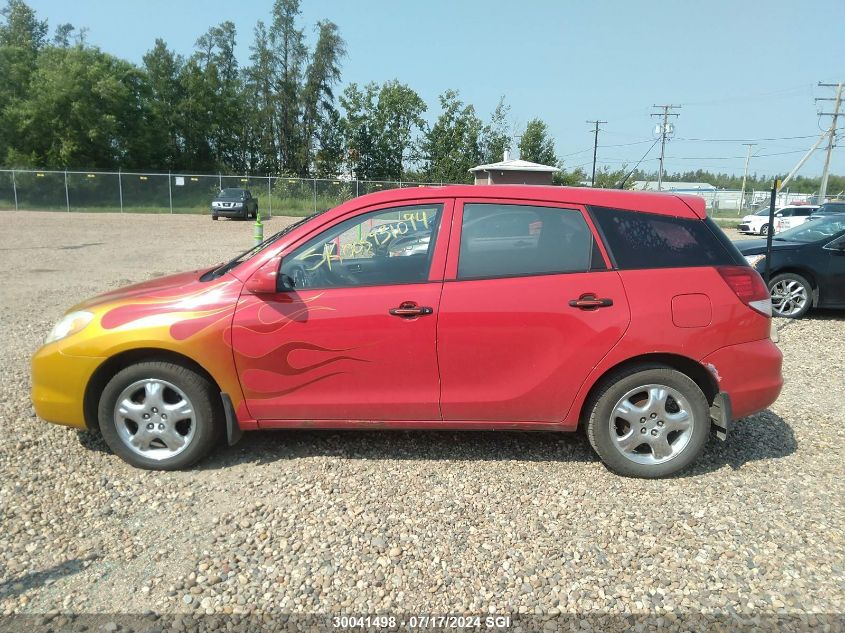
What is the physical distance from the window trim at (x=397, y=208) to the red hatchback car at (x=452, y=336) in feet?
0.04

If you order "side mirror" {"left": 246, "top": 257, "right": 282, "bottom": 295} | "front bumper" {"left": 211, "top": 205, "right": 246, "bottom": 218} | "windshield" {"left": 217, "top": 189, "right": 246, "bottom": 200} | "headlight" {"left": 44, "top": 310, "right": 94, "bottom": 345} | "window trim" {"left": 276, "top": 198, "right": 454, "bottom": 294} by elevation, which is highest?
"windshield" {"left": 217, "top": 189, "right": 246, "bottom": 200}

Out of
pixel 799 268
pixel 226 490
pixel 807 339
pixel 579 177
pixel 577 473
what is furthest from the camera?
pixel 579 177

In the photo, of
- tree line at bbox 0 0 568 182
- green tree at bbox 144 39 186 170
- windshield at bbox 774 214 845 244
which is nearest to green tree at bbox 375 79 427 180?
tree line at bbox 0 0 568 182

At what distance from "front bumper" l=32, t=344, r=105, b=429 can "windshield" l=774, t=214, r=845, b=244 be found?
9.06m

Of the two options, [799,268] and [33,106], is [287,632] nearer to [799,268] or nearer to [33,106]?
[799,268]

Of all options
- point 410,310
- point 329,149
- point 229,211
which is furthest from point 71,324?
point 329,149

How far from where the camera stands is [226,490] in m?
3.62

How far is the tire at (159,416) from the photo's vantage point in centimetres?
369

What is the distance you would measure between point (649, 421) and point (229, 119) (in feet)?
Result: 181

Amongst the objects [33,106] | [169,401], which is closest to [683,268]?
[169,401]

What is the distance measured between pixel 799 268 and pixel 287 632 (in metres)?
8.58

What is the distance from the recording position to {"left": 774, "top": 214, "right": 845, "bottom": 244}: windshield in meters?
8.69

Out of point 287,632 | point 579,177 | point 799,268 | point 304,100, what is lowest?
point 287,632

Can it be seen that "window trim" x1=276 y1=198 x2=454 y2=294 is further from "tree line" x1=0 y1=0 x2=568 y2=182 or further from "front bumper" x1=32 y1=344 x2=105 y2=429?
"tree line" x1=0 y1=0 x2=568 y2=182
